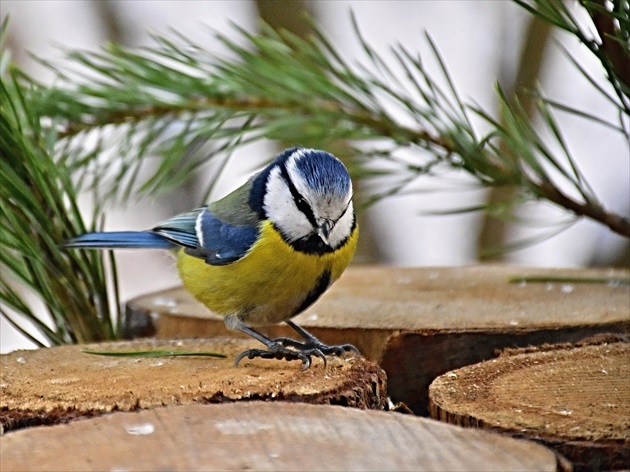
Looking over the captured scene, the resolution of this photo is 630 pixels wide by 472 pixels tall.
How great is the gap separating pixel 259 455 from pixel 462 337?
39 cm

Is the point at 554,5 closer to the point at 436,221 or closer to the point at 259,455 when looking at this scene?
the point at 259,455

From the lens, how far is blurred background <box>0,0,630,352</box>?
191cm

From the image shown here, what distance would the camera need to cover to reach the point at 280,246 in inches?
35.9

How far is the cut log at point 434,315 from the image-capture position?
2.85ft

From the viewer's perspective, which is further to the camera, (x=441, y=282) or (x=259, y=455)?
(x=441, y=282)

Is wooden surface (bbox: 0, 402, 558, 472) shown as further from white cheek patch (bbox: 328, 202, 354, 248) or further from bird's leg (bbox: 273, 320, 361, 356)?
white cheek patch (bbox: 328, 202, 354, 248)

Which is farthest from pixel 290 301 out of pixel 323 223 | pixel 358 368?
pixel 358 368

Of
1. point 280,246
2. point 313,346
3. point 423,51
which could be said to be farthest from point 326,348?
point 423,51

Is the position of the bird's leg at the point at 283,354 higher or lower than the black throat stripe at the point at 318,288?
lower

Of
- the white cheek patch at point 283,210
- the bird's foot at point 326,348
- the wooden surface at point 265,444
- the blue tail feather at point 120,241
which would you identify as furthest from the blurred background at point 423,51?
the wooden surface at point 265,444

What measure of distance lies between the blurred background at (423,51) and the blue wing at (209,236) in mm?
857

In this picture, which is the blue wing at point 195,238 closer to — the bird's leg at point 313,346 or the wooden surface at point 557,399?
the bird's leg at point 313,346

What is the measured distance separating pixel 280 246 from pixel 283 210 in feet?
0.16

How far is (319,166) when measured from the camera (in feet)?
2.81
